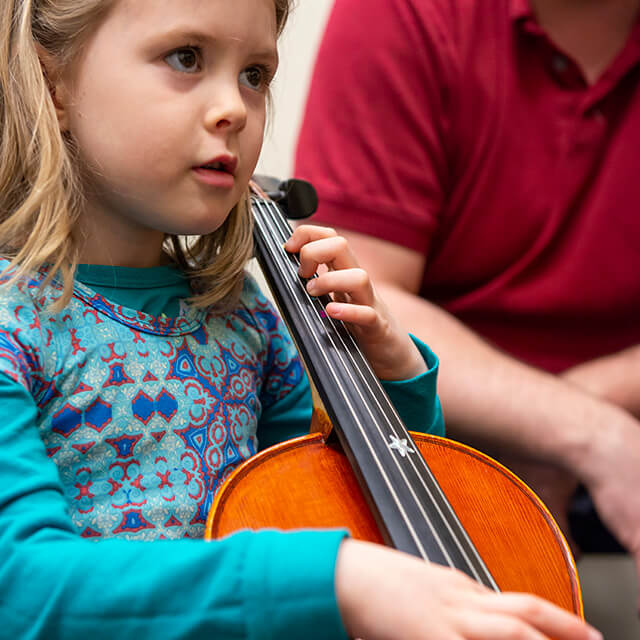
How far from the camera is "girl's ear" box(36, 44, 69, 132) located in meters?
0.66

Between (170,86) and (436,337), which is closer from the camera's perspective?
(170,86)

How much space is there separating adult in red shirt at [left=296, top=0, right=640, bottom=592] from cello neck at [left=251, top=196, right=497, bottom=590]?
0.30 m

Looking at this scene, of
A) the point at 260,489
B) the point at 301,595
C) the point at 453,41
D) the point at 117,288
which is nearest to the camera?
the point at 301,595

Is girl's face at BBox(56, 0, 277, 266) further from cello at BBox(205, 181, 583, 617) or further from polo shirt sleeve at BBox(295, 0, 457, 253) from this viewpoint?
polo shirt sleeve at BBox(295, 0, 457, 253)

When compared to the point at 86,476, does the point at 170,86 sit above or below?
above

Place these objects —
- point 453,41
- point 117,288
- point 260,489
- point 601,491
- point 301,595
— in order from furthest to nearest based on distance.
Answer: point 453,41 → point 601,491 → point 117,288 → point 260,489 → point 301,595

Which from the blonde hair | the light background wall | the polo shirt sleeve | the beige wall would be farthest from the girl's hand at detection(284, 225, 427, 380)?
the beige wall

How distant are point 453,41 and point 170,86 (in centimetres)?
56

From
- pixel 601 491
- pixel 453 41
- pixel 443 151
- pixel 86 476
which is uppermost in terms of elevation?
pixel 453 41

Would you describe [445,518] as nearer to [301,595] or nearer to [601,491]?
[301,595]

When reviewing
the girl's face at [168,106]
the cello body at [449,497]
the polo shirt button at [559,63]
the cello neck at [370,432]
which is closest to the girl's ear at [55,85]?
the girl's face at [168,106]

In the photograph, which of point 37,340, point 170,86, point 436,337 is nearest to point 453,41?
point 436,337

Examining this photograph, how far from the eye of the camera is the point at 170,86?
0.62 m

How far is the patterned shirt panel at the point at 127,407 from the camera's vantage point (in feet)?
1.95
